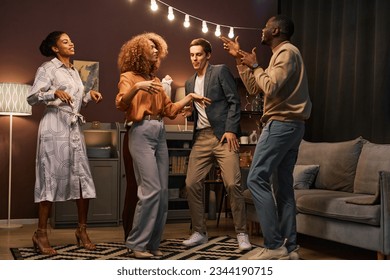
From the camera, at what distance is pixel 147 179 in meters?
3.32

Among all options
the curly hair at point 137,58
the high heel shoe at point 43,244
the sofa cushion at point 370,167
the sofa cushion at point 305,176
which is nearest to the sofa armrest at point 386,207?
the sofa cushion at point 370,167

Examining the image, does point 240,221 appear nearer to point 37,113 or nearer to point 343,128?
point 343,128

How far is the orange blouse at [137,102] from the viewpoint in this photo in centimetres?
337

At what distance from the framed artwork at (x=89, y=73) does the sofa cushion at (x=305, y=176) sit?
2.28m

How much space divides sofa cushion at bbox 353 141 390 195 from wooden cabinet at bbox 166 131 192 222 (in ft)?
6.60

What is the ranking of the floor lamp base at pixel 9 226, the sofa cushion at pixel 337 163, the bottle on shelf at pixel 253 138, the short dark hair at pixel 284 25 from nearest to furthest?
the short dark hair at pixel 284 25 < the sofa cushion at pixel 337 163 < the floor lamp base at pixel 9 226 < the bottle on shelf at pixel 253 138

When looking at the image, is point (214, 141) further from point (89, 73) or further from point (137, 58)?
point (89, 73)

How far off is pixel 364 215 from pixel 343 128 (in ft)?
7.02

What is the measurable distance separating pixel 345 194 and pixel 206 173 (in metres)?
1.01

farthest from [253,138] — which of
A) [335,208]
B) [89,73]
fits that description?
[335,208]

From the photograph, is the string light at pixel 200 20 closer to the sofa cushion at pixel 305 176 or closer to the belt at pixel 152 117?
the sofa cushion at pixel 305 176

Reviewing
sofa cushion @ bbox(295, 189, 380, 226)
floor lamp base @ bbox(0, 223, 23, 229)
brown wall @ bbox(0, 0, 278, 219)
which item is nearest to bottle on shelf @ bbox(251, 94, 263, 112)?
brown wall @ bbox(0, 0, 278, 219)

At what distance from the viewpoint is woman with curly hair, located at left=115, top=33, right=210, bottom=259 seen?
3324 mm
